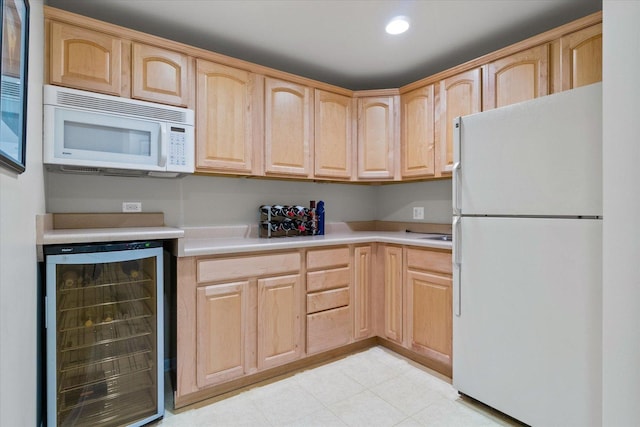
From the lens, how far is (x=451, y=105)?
8.25 feet

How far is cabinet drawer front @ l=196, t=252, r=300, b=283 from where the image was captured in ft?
6.51

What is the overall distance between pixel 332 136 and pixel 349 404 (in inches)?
78.8

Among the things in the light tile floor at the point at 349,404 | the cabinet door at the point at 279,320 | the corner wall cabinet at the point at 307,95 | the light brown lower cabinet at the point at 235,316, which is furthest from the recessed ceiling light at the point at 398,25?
the light tile floor at the point at 349,404

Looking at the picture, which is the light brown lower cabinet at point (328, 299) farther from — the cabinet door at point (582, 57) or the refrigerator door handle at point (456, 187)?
the cabinet door at point (582, 57)

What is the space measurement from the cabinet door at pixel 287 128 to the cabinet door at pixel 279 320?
85 cm

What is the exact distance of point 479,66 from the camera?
2.35 metres

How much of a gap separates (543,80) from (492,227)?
101 centimetres

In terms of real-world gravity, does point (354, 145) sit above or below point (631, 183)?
above

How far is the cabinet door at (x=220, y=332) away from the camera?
1.97 m

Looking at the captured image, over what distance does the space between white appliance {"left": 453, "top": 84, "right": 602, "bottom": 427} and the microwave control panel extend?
1.69 m

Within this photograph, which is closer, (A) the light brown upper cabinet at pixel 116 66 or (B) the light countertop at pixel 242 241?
(A) the light brown upper cabinet at pixel 116 66

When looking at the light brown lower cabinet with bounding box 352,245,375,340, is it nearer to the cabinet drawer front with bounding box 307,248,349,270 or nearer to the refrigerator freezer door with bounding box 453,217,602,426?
the cabinet drawer front with bounding box 307,248,349,270

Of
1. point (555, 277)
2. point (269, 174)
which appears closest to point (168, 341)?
point (269, 174)

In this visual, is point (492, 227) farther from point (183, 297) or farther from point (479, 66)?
point (183, 297)
